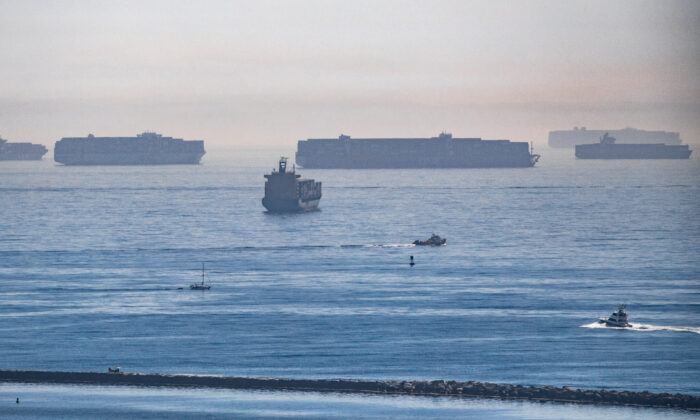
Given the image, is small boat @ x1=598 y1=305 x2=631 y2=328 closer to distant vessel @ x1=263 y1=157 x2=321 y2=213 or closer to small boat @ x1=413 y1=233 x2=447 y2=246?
small boat @ x1=413 y1=233 x2=447 y2=246

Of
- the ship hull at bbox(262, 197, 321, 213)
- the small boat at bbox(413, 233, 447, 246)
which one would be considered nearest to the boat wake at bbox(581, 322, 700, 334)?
the small boat at bbox(413, 233, 447, 246)

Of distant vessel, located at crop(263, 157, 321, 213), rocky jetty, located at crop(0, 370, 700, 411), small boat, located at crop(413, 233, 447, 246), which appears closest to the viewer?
rocky jetty, located at crop(0, 370, 700, 411)

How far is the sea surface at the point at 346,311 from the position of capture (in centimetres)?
4406

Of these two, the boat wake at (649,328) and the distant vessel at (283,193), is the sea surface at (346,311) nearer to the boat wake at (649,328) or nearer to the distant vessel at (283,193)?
the boat wake at (649,328)

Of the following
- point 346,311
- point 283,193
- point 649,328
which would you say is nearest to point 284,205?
point 283,193

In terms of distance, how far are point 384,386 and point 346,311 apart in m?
20.6

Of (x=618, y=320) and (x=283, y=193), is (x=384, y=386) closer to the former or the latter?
(x=618, y=320)

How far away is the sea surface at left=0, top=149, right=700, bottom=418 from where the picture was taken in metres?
44.1

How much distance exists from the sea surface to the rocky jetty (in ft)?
2.52

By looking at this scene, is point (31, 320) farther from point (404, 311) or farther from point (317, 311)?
point (404, 311)

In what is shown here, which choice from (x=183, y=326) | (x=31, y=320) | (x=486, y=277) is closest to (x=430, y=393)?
(x=183, y=326)

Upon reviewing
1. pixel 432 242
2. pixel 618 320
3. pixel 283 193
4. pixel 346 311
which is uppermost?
pixel 283 193

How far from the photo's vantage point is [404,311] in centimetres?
6475

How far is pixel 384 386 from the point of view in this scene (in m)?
43.8
